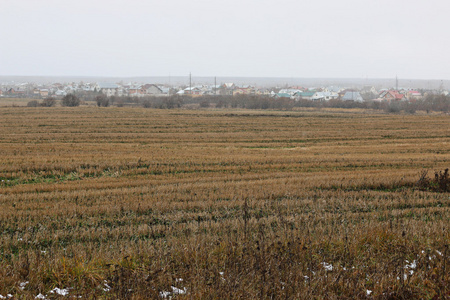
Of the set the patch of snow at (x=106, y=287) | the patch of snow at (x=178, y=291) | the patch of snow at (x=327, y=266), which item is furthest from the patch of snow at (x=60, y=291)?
the patch of snow at (x=327, y=266)

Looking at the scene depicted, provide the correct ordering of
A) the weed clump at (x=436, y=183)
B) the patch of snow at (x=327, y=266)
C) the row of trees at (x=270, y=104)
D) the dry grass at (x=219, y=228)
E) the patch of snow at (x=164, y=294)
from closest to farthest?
the patch of snow at (x=164, y=294), the dry grass at (x=219, y=228), the patch of snow at (x=327, y=266), the weed clump at (x=436, y=183), the row of trees at (x=270, y=104)

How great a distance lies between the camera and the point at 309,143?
116ft

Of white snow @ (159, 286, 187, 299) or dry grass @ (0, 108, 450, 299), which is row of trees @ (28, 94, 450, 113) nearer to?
dry grass @ (0, 108, 450, 299)

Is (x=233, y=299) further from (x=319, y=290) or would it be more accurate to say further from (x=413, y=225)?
(x=413, y=225)

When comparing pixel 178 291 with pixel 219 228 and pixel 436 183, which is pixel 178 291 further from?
pixel 436 183

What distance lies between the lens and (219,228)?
9.23 metres

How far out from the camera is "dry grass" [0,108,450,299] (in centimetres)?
563

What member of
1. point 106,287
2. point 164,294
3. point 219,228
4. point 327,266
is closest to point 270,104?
point 219,228

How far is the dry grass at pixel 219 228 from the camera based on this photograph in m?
5.63

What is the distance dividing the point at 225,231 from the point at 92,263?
10.6 feet

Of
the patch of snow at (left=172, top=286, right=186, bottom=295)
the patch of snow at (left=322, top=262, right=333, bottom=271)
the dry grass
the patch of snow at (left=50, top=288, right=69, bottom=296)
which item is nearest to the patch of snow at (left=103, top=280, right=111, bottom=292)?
the dry grass

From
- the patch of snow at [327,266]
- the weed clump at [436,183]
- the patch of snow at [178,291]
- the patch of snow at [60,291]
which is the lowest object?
the weed clump at [436,183]

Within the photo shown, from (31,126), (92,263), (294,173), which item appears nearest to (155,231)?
(92,263)

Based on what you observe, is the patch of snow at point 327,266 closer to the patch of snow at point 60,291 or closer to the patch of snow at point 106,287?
the patch of snow at point 106,287
